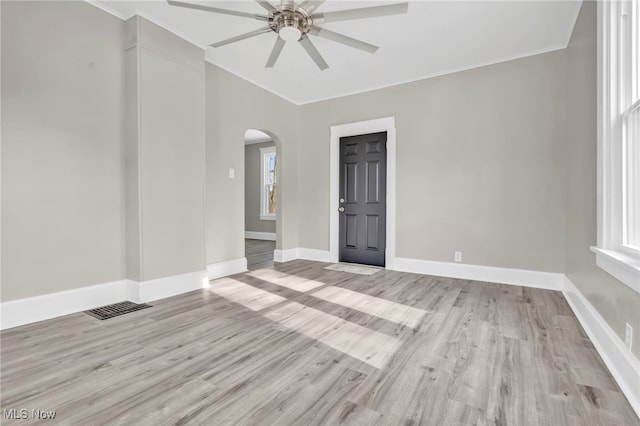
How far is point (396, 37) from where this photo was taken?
3.29 meters

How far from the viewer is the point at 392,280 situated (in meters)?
3.95

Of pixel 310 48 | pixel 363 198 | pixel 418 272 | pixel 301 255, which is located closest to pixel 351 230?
pixel 363 198

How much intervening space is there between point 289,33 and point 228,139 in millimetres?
2039

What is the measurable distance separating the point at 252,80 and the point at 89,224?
2901mm

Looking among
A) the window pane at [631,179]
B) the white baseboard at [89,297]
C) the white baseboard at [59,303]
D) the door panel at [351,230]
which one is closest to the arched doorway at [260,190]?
the door panel at [351,230]

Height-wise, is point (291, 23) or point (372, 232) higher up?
point (291, 23)

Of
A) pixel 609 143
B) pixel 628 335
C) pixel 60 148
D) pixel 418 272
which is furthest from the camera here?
pixel 418 272

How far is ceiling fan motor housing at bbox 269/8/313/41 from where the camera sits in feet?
7.82

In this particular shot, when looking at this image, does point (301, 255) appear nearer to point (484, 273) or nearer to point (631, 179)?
point (484, 273)

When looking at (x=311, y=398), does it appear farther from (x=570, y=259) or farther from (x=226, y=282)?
(x=570, y=259)

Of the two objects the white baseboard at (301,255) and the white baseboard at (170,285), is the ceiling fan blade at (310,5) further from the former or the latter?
the white baseboard at (301,255)

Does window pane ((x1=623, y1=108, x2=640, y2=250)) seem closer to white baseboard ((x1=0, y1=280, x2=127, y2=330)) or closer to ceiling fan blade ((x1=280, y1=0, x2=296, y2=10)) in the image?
ceiling fan blade ((x1=280, y1=0, x2=296, y2=10))

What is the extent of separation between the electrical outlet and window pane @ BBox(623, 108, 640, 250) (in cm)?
43

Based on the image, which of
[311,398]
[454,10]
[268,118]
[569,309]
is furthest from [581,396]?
[268,118]
